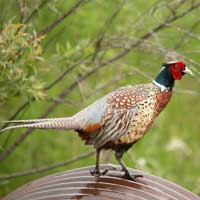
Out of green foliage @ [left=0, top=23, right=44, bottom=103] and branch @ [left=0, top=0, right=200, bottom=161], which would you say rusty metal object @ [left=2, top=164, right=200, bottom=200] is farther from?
branch @ [left=0, top=0, right=200, bottom=161]

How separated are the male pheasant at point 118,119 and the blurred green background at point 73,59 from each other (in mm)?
524

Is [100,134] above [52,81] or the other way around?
the other way around

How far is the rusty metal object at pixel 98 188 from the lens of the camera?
5117 millimetres

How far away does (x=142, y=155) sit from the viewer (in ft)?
28.4

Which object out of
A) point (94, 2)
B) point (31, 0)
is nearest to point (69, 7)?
point (94, 2)

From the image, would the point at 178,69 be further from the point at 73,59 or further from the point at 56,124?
the point at 73,59

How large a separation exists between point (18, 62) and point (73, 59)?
0.70 metres

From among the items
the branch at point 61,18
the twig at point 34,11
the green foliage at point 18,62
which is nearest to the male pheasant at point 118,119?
the green foliage at point 18,62

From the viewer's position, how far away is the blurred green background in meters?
6.22

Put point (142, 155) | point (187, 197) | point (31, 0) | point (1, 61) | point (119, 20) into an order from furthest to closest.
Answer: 1. point (142, 155)
2. point (119, 20)
3. point (31, 0)
4. point (1, 61)
5. point (187, 197)

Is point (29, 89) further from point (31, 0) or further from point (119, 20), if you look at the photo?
point (119, 20)

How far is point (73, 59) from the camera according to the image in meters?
6.70

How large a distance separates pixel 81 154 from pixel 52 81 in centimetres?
70

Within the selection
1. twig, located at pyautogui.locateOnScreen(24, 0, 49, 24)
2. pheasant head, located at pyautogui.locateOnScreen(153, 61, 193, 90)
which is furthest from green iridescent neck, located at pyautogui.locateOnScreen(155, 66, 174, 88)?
twig, located at pyautogui.locateOnScreen(24, 0, 49, 24)
